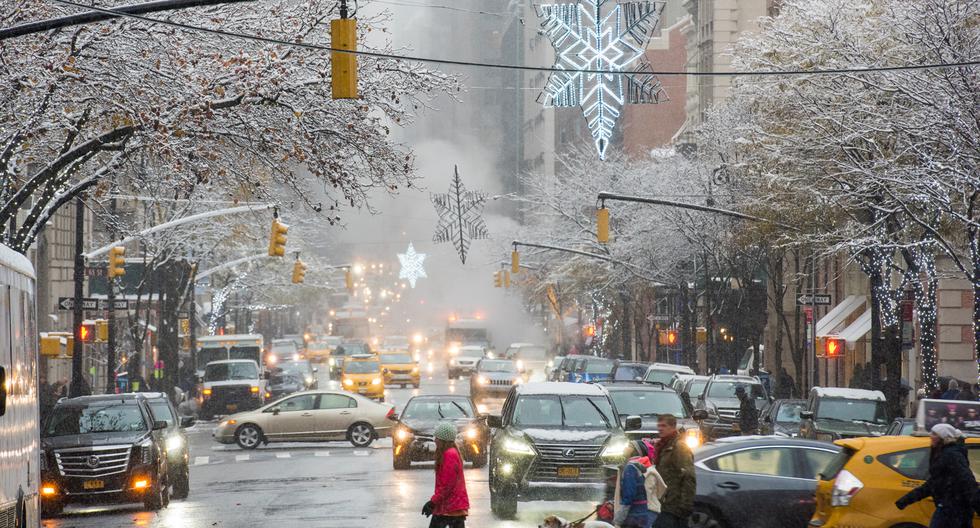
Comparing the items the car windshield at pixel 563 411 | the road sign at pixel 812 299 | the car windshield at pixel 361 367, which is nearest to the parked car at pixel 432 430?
the car windshield at pixel 563 411

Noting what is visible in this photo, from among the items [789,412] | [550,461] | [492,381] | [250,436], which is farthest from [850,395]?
[492,381]

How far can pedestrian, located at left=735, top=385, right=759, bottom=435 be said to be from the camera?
33906 mm

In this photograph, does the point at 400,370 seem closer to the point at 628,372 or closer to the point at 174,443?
the point at 628,372

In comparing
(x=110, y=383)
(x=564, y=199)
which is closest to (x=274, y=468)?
(x=110, y=383)

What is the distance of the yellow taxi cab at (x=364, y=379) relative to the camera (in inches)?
2311

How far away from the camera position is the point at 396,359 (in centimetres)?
7331

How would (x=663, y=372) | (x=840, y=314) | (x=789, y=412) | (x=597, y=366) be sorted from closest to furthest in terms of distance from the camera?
(x=789, y=412) < (x=663, y=372) < (x=840, y=314) < (x=597, y=366)

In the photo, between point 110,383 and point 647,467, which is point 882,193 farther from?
point 110,383

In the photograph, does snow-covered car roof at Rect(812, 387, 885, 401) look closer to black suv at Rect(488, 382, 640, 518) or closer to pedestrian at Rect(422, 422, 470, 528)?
black suv at Rect(488, 382, 640, 518)

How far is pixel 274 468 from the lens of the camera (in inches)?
1248

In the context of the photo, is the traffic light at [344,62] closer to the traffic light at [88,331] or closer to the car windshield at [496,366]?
the traffic light at [88,331]

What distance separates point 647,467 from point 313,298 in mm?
105356

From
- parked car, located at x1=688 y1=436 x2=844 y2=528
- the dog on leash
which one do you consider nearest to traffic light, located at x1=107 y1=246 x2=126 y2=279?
parked car, located at x1=688 y1=436 x2=844 y2=528

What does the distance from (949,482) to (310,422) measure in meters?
25.8
